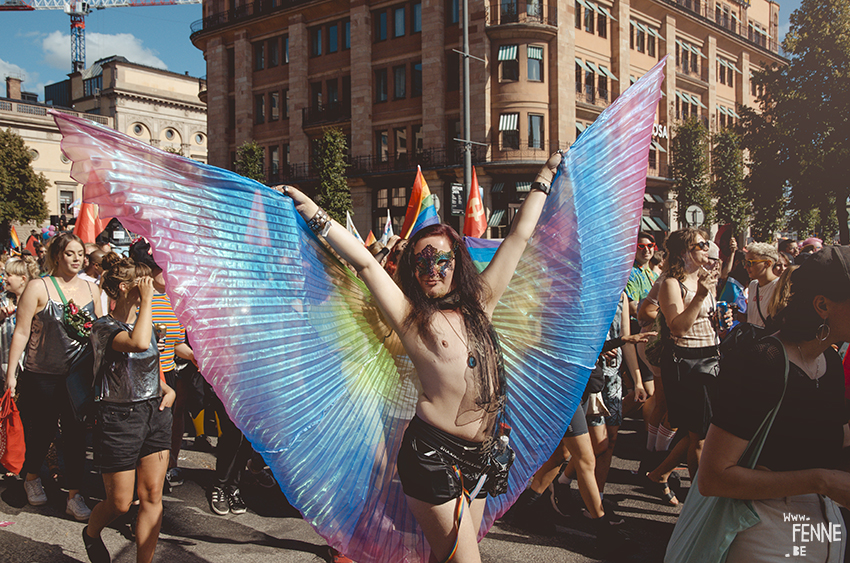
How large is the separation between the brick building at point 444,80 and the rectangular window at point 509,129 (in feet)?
0.21

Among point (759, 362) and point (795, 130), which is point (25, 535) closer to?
point (759, 362)

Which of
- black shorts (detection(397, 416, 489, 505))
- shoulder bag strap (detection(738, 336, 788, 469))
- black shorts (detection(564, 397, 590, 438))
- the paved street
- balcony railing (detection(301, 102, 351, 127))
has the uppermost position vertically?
balcony railing (detection(301, 102, 351, 127))

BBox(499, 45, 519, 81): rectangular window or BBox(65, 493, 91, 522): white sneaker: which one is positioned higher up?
BBox(499, 45, 519, 81): rectangular window

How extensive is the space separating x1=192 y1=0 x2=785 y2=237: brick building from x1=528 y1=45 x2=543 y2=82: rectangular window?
0.07 metres

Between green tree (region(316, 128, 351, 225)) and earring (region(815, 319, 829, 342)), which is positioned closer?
earring (region(815, 319, 829, 342))

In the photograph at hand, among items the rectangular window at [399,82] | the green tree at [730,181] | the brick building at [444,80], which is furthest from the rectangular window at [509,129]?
the green tree at [730,181]

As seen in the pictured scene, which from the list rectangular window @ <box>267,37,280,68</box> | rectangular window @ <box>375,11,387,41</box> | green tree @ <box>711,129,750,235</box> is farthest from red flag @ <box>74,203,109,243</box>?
green tree @ <box>711,129,750,235</box>

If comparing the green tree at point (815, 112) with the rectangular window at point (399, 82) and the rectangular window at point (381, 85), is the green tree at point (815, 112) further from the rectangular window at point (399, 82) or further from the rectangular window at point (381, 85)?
the rectangular window at point (381, 85)

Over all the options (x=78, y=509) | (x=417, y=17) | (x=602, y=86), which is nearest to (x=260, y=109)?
(x=417, y=17)

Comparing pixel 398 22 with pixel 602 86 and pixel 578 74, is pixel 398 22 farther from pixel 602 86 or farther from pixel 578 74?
pixel 602 86

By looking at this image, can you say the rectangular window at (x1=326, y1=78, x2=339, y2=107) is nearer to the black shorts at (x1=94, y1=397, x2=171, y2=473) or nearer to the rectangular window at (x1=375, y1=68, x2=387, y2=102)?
the rectangular window at (x1=375, y1=68, x2=387, y2=102)

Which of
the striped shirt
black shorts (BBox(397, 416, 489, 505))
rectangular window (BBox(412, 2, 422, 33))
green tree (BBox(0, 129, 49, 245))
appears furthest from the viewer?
green tree (BBox(0, 129, 49, 245))

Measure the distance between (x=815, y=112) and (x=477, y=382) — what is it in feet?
83.1

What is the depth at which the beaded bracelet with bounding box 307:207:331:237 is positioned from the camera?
2.50 metres
